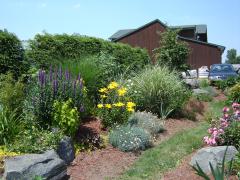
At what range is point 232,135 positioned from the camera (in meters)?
6.71

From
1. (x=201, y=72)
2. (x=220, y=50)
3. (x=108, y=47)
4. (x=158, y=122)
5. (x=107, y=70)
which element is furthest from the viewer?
(x=220, y=50)

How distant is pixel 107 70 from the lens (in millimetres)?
12211

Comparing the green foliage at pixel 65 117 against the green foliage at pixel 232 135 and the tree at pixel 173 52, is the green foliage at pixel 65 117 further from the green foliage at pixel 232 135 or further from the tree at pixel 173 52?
the tree at pixel 173 52

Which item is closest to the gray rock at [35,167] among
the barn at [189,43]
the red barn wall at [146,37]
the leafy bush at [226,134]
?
the leafy bush at [226,134]

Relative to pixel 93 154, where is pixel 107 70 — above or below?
above

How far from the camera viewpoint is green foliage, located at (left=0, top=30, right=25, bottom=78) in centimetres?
1006

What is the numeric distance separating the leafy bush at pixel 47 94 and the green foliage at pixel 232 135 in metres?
3.00

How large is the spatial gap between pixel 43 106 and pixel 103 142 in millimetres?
1518

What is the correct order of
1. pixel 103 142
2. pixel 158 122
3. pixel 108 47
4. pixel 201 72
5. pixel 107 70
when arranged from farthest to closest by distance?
1. pixel 201 72
2. pixel 108 47
3. pixel 107 70
4. pixel 158 122
5. pixel 103 142

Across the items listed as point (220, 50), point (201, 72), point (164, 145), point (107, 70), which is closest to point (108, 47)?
point (107, 70)

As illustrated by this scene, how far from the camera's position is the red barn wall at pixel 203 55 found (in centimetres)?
3944

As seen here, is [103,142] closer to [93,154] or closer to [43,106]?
[93,154]

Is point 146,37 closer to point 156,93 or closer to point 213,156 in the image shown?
point 156,93

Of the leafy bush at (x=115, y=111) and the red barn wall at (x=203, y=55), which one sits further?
the red barn wall at (x=203, y=55)
